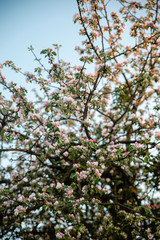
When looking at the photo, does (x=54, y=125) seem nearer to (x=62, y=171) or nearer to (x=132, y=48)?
(x=62, y=171)

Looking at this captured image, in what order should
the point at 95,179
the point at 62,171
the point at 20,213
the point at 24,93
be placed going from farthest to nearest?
the point at 62,171 < the point at 24,93 < the point at 20,213 < the point at 95,179

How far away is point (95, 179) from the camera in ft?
10.1

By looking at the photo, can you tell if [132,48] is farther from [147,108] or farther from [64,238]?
[64,238]

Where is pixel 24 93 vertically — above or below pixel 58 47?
below

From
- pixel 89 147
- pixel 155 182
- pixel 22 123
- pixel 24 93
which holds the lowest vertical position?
pixel 155 182

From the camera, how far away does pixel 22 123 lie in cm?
450

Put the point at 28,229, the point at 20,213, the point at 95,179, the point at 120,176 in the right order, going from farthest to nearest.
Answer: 1. the point at 120,176
2. the point at 28,229
3. the point at 20,213
4. the point at 95,179

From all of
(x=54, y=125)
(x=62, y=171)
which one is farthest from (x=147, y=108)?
(x=54, y=125)

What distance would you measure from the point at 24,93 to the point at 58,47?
4.98ft

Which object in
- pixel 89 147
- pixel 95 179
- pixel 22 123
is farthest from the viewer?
pixel 22 123

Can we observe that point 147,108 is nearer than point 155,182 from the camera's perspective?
No

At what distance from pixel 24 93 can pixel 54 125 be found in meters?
1.34

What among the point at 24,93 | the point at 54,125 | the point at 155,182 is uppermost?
the point at 24,93

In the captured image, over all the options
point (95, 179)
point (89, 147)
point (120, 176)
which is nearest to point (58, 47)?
point (89, 147)
